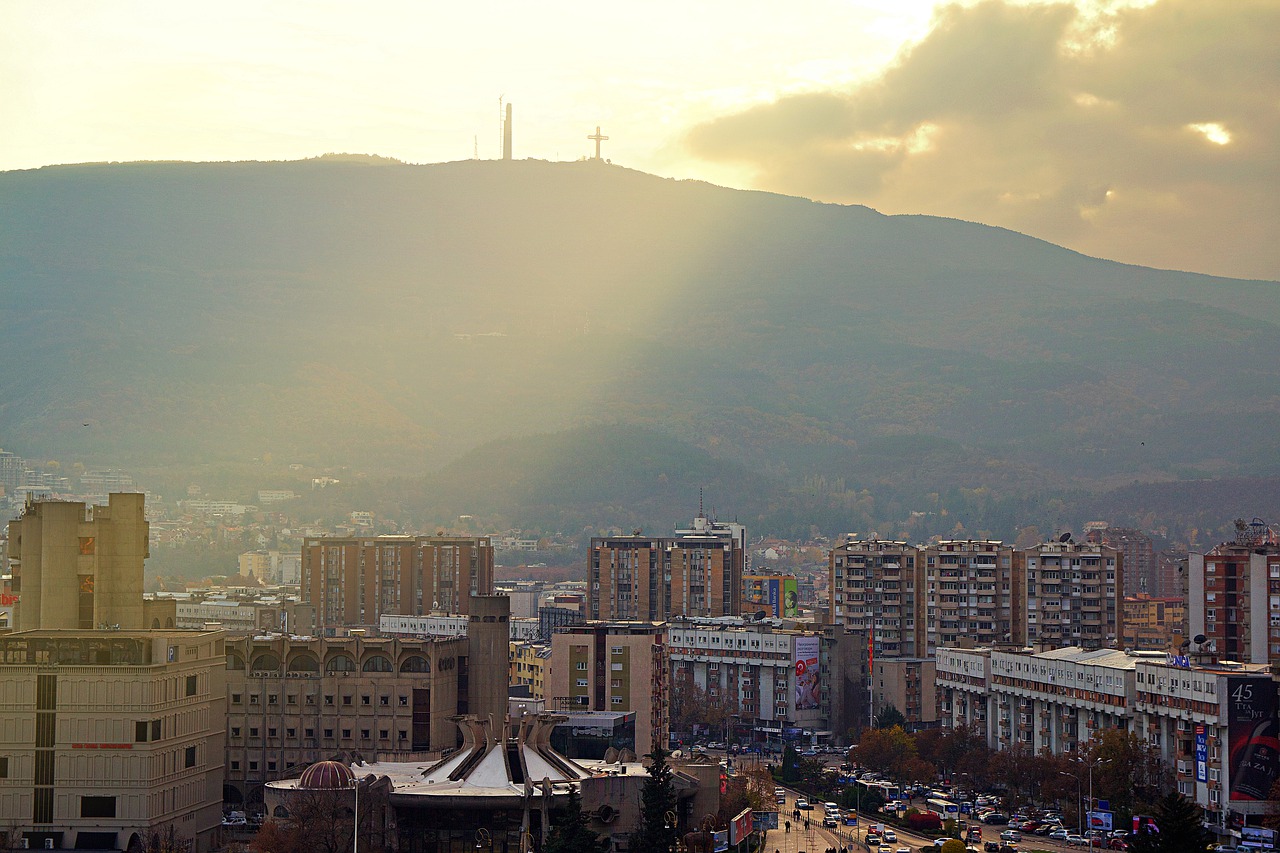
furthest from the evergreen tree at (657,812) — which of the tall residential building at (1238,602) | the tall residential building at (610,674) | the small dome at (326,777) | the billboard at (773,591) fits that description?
the billboard at (773,591)

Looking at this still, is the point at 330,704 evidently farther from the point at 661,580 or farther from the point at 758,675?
the point at 661,580

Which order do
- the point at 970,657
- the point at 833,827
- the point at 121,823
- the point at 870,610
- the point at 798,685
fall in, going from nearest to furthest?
the point at 121,823
the point at 833,827
the point at 970,657
the point at 798,685
the point at 870,610

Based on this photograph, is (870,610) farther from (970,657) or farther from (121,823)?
(121,823)

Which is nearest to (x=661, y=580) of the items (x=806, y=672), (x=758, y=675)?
(x=758, y=675)

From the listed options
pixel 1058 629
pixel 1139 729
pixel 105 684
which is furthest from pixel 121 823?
pixel 1058 629

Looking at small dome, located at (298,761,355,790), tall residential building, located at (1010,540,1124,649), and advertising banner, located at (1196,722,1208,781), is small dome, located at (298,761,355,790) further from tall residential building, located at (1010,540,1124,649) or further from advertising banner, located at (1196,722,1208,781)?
tall residential building, located at (1010,540,1124,649)
